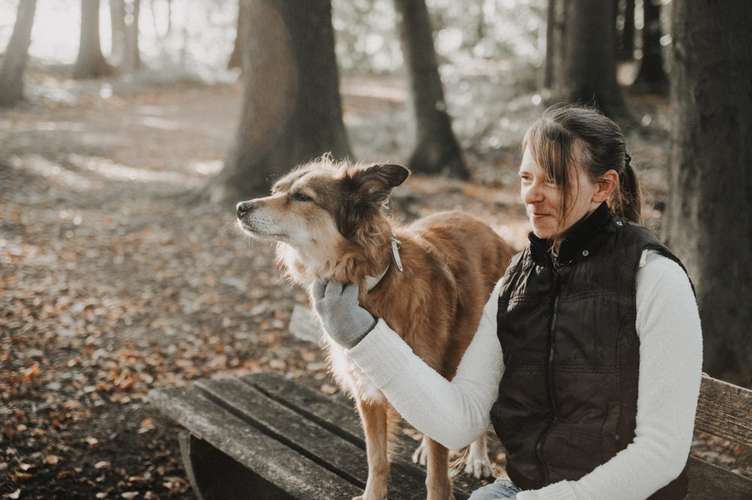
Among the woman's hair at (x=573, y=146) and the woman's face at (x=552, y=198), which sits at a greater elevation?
the woman's hair at (x=573, y=146)

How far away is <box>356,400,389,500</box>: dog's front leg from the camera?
2996mm

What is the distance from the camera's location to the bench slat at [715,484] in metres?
2.68

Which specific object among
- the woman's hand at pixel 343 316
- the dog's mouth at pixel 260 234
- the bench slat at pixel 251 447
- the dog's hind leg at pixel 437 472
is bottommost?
the bench slat at pixel 251 447

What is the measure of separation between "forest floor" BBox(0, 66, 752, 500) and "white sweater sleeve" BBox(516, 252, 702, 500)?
0.80 metres

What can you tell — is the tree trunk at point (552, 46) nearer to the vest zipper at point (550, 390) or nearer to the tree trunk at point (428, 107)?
the tree trunk at point (428, 107)

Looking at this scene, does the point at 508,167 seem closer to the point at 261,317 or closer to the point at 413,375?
the point at 261,317

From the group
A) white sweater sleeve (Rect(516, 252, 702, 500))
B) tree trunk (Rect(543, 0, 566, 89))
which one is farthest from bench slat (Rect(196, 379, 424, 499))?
tree trunk (Rect(543, 0, 566, 89))

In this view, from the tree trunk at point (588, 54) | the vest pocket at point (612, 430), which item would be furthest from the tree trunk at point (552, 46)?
the vest pocket at point (612, 430)

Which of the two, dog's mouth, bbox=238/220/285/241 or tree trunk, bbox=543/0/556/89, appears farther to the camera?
tree trunk, bbox=543/0/556/89

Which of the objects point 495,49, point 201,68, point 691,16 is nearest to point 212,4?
point 201,68

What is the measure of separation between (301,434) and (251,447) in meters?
0.29

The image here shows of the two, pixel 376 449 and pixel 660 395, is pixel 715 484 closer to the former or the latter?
pixel 660 395

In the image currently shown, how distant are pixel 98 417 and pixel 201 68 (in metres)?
23.7

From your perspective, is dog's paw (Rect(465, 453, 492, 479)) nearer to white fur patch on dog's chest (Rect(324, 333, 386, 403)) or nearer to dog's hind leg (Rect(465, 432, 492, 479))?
dog's hind leg (Rect(465, 432, 492, 479))
